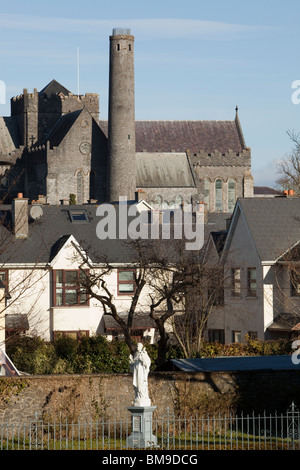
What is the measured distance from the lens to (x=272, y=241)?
44.6m

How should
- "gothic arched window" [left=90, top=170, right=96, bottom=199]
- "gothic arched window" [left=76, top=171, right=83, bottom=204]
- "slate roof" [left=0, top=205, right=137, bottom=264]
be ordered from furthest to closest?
"gothic arched window" [left=90, top=170, right=96, bottom=199] → "gothic arched window" [left=76, top=171, right=83, bottom=204] → "slate roof" [left=0, top=205, right=137, bottom=264]

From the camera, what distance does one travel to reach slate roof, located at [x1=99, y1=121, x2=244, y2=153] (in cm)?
10456

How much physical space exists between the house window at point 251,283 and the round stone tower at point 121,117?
155 ft

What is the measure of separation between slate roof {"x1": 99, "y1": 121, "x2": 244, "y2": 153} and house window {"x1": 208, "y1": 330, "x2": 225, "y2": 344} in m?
55.7

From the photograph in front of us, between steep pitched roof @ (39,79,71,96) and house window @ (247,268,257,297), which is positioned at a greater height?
steep pitched roof @ (39,79,71,96)

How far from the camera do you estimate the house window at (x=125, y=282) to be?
1924 inches

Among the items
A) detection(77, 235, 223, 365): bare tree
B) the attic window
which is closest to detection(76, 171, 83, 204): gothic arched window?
the attic window

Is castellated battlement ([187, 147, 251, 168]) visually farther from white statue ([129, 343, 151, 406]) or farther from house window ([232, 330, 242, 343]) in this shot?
white statue ([129, 343, 151, 406])

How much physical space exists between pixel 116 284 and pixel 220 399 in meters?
20.2

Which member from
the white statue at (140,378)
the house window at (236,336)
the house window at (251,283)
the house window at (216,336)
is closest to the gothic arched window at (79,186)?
the house window at (216,336)

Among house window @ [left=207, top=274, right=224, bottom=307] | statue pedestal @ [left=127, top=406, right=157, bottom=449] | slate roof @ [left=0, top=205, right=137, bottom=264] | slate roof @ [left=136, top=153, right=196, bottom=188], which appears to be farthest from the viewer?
slate roof @ [left=136, top=153, right=196, bottom=188]

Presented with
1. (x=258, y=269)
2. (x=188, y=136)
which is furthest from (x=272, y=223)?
(x=188, y=136)

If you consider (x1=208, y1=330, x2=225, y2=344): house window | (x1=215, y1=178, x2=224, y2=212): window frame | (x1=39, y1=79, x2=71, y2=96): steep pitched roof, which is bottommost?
(x1=208, y1=330, x2=225, y2=344): house window

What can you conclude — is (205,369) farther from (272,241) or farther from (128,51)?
(128,51)
